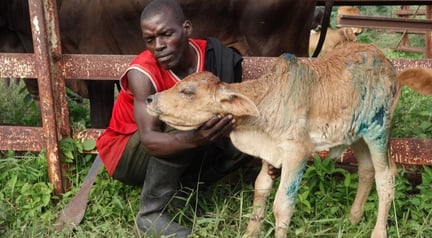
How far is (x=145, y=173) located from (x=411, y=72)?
153 cm

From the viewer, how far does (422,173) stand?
351cm

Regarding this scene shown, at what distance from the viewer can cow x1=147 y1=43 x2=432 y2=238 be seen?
8.48 feet

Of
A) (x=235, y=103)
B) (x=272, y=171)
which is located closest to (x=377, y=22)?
(x=272, y=171)

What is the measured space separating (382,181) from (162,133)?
112 centimetres

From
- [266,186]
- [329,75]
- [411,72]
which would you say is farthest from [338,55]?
[266,186]

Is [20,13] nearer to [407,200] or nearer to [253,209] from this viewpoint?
[253,209]

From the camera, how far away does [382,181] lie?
2900 millimetres

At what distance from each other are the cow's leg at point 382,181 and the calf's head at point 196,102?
73cm

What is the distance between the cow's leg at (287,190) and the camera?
266 centimetres

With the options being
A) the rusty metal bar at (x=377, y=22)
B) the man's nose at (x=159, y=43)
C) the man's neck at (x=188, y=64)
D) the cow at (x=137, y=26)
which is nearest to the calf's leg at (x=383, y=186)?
the man's neck at (x=188, y=64)

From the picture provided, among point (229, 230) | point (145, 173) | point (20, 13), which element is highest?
point (20, 13)

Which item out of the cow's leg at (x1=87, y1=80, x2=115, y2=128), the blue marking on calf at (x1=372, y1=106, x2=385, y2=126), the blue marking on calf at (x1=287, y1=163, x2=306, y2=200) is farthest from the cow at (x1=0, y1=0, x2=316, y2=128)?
the blue marking on calf at (x1=287, y1=163, x2=306, y2=200)

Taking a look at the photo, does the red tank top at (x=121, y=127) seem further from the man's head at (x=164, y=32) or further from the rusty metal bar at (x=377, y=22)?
the rusty metal bar at (x=377, y=22)

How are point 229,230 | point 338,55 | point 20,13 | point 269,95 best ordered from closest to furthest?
1. point 269,95
2. point 338,55
3. point 229,230
4. point 20,13
